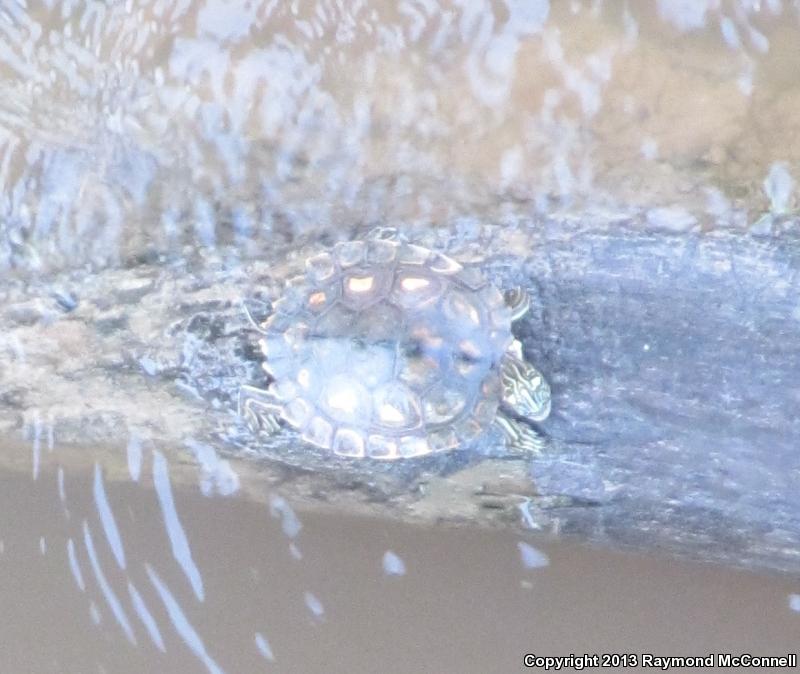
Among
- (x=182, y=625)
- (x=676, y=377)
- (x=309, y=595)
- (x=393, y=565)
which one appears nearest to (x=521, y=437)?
(x=676, y=377)

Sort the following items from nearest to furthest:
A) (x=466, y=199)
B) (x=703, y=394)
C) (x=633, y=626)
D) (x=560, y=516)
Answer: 1. (x=703, y=394)
2. (x=560, y=516)
3. (x=466, y=199)
4. (x=633, y=626)

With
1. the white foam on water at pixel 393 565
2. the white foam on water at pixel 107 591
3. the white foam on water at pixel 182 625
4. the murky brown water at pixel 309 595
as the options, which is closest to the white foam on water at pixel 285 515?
the murky brown water at pixel 309 595

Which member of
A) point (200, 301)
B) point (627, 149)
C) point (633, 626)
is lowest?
point (633, 626)

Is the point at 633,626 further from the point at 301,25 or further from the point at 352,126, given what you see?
the point at 301,25

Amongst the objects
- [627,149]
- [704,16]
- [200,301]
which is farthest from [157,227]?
[704,16]

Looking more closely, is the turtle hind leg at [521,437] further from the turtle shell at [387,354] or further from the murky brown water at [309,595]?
the murky brown water at [309,595]

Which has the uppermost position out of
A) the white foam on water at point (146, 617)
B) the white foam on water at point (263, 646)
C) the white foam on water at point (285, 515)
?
the white foam on water at point (285, 515)

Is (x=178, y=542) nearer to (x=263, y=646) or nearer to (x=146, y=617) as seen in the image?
→ (x=146, y=617)
